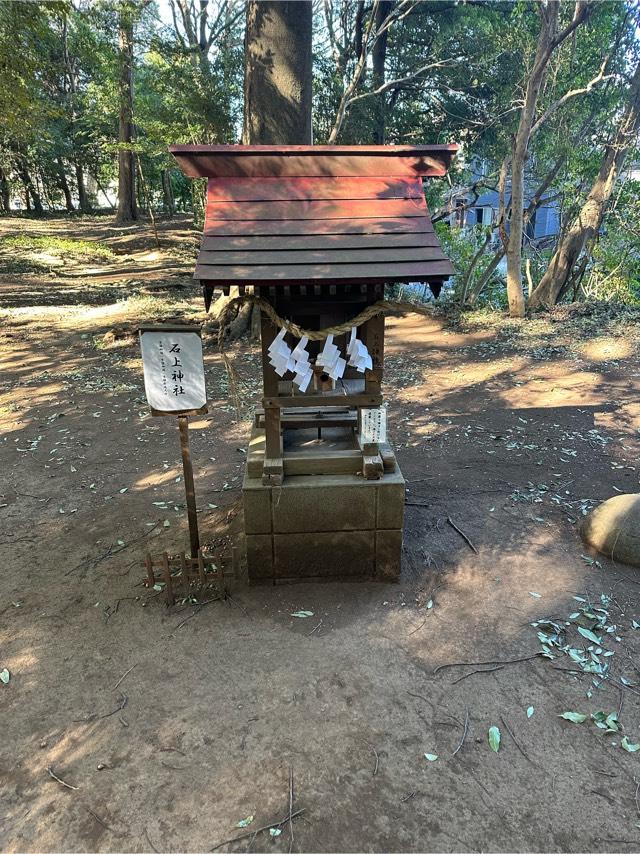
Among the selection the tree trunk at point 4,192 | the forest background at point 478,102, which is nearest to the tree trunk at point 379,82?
the forest background at point 478,102

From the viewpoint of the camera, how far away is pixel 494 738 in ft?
8.97

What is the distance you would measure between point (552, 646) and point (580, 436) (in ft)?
12.5

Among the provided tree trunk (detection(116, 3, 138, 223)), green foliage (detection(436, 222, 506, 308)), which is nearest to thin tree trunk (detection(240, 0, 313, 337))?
green foliage (detection(436, 222, 506, 308))

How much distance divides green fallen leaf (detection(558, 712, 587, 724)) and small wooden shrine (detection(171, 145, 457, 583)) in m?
1.41

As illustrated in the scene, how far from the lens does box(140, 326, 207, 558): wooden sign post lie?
3.51 meters

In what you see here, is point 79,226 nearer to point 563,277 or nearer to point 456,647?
point 563,277

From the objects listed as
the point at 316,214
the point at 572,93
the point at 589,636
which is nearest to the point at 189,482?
the point at 316,214

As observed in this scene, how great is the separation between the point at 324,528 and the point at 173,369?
155cm

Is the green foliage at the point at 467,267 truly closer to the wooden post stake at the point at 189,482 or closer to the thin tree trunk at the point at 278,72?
the thin tree trunk at the point at 278,72

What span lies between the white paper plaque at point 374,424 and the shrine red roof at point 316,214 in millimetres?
970

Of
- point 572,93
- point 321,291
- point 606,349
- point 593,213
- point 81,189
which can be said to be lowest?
point 606,349

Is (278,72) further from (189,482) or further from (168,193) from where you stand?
(168,193)

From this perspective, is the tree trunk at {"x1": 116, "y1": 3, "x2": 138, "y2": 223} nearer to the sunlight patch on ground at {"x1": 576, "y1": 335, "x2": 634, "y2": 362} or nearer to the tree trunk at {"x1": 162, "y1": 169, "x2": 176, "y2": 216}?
the tree trunk at {"x1": 162, "y1": 169, "x2": 176, "y2": 216}

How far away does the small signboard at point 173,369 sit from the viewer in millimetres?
3506
